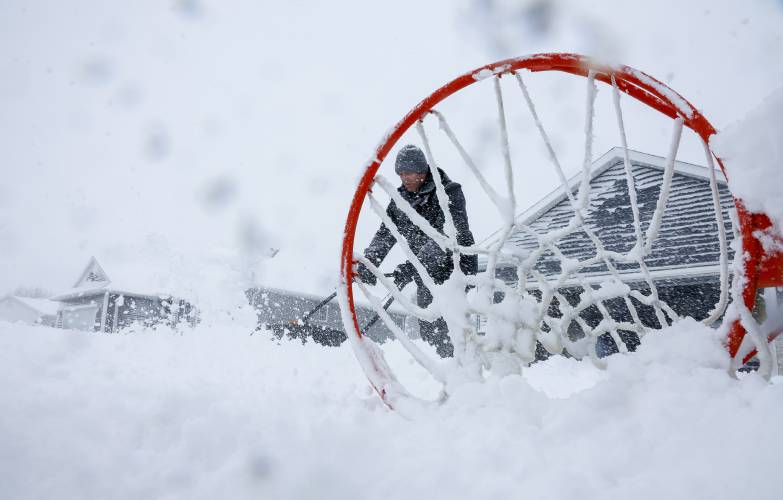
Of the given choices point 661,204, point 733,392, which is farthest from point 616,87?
point 733,392

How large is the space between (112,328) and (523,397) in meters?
16.5

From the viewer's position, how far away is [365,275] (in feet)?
9.76

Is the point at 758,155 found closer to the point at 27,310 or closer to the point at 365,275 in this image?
the point at 365,275

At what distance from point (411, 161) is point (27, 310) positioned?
31.3m

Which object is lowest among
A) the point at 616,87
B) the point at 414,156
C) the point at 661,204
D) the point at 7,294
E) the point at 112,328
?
the point at 661,204

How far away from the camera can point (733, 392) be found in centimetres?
148

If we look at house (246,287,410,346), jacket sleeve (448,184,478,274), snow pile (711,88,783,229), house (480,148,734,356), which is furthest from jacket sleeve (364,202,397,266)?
house (246,287,410,346)

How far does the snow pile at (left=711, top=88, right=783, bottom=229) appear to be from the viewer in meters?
1.71

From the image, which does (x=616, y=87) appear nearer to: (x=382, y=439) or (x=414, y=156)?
(x=414, y=156)

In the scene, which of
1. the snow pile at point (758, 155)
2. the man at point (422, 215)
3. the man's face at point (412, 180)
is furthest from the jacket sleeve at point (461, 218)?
the snow pile at point (758, 155)

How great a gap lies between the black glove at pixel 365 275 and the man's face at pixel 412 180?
0.79 m

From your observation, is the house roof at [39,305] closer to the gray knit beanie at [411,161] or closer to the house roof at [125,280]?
the house roof at [125,280]

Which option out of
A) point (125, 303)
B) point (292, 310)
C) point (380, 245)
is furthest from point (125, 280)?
point (380, 245)

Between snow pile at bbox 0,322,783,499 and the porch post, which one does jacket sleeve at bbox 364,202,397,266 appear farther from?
the porch post
